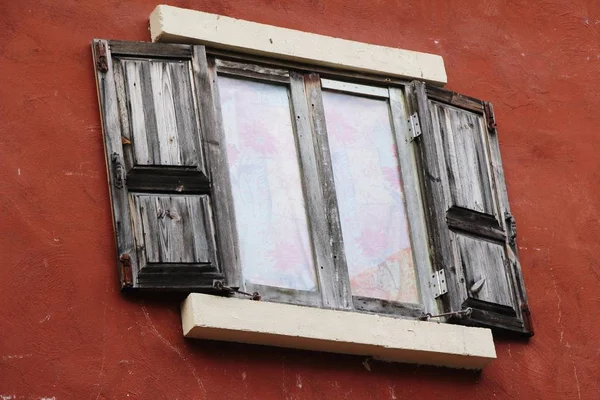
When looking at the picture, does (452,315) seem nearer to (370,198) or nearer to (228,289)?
(370,198)

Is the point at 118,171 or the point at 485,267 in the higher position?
the point at 118,171

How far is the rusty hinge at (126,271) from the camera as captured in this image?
6629 millimetres

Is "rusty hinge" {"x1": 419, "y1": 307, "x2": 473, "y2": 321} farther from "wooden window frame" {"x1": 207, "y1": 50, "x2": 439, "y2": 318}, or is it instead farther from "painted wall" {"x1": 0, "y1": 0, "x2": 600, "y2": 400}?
"painted wall" {"x1": 0, "y1": 0, "x2": 600, "y2": 400}

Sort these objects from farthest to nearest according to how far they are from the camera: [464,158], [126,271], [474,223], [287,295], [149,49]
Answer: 1. [464,158]
2. [474,223]
3. [149,49]
4. [287,295]
5. [126,271]

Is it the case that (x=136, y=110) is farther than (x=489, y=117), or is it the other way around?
(x=489, y=117)

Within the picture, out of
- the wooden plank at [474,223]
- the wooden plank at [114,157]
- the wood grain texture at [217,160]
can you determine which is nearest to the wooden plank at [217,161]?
the wood grain texture at [217,160]

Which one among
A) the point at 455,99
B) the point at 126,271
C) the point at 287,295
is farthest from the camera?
the point at 455,99

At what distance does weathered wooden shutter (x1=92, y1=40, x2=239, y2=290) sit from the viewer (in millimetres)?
6734

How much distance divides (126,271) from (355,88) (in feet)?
5.60

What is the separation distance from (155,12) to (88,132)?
74 centimetres

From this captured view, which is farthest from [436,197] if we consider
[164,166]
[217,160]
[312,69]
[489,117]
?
[164,166]

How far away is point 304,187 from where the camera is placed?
24.2 feet

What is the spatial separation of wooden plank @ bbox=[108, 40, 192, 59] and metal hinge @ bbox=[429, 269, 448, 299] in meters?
1.50

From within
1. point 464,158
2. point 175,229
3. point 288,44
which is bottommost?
point 175,229
